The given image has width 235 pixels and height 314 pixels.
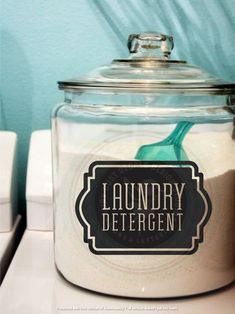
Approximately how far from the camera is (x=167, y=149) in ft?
1.66

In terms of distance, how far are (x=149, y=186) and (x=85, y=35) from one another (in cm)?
38

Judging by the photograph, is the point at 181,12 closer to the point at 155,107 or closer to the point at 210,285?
the point at 155,107

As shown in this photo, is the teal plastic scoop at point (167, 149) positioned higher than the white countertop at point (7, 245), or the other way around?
the teal plastic scoop at point (167, 149)

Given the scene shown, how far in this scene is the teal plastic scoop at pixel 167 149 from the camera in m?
0.50

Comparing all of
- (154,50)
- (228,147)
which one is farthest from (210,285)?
(154,50)

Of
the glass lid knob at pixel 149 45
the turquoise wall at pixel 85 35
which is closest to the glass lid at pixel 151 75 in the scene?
the glass lid knob at pixel 149 45

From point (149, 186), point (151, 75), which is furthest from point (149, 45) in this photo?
point (149, 186)

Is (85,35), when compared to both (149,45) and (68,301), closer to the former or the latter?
(149,45)

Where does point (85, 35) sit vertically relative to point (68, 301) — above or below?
above

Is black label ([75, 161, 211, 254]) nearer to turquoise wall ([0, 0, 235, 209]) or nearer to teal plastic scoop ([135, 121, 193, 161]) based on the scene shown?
teal plastic scoop ([135, 121, 193, 161])

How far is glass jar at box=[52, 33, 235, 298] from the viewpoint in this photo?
50cm

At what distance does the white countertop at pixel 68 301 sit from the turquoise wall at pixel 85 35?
0.34 m

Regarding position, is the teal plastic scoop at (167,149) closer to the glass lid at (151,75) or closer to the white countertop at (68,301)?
the glass lid at (151,75)

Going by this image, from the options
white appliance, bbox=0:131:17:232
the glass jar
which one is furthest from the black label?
white appliance, bbox=0:131:17:232
